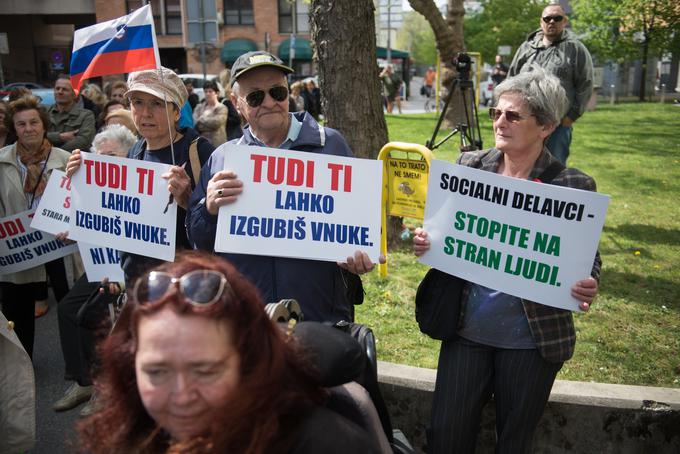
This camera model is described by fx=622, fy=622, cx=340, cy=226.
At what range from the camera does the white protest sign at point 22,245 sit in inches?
168

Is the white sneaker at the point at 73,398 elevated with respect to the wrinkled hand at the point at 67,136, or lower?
lower

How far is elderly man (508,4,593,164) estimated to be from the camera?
5.53 metres

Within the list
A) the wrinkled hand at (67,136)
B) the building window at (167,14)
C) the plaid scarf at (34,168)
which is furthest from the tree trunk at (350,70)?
the building window at (167,14)

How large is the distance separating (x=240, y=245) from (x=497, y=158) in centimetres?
119

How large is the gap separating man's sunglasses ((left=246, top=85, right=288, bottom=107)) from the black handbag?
1.07 m

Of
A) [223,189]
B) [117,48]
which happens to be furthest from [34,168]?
[223,189]

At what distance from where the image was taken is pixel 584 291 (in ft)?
7.84

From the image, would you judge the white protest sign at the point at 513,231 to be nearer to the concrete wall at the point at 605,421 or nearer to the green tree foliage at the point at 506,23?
the concrete wall at the point at 605,421

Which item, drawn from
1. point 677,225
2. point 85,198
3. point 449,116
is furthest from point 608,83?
point 85,198

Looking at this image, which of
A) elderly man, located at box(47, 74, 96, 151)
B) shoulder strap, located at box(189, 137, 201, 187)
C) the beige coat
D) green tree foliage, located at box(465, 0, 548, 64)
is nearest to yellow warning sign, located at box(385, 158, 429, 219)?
shoulder strap, located at box(189, 137, 201, 187)

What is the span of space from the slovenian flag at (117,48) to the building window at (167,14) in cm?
3733

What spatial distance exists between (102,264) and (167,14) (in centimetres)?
3824

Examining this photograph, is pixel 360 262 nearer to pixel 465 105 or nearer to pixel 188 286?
pixel 188 286

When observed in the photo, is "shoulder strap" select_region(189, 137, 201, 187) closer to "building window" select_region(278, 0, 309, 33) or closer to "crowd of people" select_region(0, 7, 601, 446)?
"crowd of people" select_region(0, 7, 601, 446)
